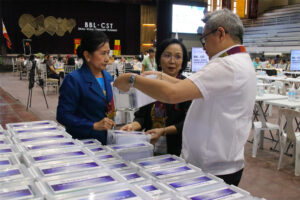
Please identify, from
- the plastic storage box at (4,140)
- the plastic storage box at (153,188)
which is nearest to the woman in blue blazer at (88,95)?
the plastic storage box at (4,140)

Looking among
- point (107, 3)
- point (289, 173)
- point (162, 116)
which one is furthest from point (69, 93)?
point (107, 3)

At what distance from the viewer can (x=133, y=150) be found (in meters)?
1.45

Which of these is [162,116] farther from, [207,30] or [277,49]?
[277,49]

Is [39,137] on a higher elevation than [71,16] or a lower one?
lower

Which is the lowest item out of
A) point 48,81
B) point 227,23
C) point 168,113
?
point 48,81

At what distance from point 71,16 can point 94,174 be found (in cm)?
2221

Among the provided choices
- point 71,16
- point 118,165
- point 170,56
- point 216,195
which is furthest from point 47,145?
point 71,16

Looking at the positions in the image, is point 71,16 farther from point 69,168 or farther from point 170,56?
point 69,168

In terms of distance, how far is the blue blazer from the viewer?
187 centimetres

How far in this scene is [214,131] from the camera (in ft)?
4.58

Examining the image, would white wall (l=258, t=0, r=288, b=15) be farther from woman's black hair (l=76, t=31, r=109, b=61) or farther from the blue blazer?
the blue blazer

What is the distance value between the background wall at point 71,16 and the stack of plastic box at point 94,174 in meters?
21.1

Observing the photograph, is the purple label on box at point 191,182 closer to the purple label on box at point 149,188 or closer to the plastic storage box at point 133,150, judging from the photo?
the purple label on box at point 149,188

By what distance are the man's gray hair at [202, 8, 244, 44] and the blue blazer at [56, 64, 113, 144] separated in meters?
0.88
